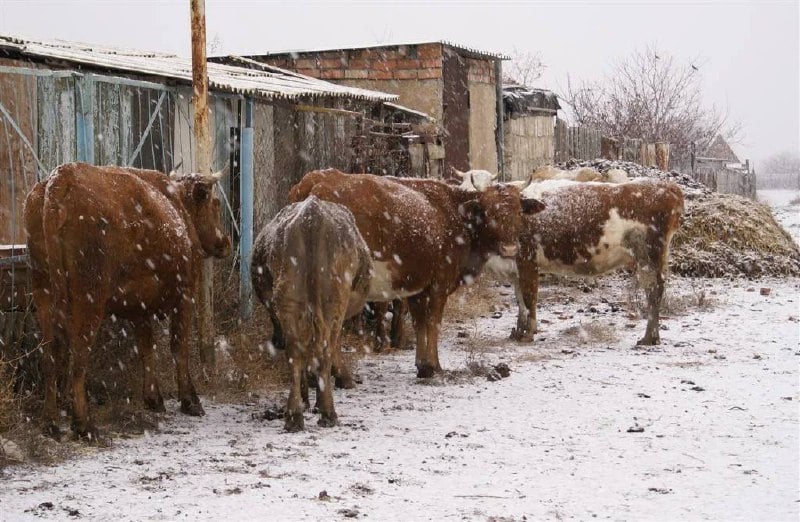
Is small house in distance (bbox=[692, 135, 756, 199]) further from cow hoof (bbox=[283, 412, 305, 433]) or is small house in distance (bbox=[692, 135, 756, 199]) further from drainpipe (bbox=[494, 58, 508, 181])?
cow hoof (bbox=[283, 412, 305, 433])

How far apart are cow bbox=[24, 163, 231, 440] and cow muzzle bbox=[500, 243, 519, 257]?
3.03 metres

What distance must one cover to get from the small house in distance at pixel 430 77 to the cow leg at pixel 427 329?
26.1 feet

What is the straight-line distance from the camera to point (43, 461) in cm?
607

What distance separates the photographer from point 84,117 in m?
7.71

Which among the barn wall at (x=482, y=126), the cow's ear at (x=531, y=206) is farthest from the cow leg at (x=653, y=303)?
the barn wall at (x=482, y=126)

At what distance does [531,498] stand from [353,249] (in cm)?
259

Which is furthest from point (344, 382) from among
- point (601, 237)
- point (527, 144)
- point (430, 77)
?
point (527, 144)

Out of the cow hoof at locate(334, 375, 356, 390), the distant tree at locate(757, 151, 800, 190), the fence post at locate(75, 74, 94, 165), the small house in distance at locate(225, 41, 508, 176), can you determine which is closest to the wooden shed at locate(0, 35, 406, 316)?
the fence post at locate(75, 74, 94, 165)

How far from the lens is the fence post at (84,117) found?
7676 millimetres

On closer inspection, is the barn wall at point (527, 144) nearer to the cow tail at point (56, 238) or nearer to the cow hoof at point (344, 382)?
the cow hoof at point (344, 382)

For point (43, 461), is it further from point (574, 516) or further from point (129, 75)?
point (129, 75)

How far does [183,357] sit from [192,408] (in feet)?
1.33

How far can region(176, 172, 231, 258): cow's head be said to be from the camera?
7.97m

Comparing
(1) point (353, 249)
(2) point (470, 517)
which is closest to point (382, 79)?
(1) point (353, 249)
